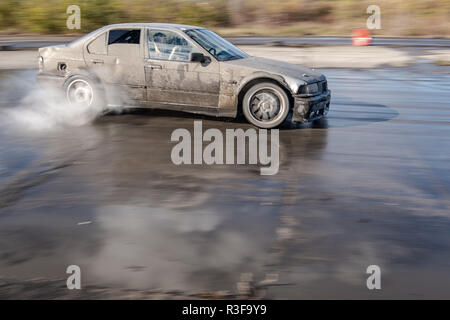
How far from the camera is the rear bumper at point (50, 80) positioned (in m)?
10.2

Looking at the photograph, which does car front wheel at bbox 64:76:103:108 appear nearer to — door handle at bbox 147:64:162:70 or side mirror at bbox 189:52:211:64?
door handle at bbox 147:64:162:70

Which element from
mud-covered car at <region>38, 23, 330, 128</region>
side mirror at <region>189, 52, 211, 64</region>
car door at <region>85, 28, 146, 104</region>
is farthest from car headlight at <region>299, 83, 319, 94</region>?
car door at <region>85, 28, 146, 104</region>

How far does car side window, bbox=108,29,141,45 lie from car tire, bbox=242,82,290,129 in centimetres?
207

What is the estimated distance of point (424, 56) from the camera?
20.1 metres

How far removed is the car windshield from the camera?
9625 millimetres

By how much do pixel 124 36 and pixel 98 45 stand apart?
472mm

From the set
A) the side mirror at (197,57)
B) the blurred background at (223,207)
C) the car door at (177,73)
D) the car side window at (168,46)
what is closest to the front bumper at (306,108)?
the blurred background at (223,207)

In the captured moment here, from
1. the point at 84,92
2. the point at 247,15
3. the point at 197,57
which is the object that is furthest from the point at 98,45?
the point at 247,15

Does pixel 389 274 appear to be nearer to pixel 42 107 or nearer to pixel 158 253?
pixel 158 253

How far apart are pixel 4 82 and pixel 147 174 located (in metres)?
8.64

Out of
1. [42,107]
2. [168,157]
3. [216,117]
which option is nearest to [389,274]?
[168,157]

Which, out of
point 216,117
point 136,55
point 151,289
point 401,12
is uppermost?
point 401,12

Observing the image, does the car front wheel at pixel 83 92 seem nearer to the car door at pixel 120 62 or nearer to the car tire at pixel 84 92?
the car tire at pixel 84 92

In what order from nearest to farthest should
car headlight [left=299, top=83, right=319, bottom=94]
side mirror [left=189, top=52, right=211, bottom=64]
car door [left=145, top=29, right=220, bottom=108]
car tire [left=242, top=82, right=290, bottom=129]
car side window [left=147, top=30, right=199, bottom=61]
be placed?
car headlight [left=299, top=83, right=319, bottom=94] → car tire [left=242, top=82, right=290, bottom=129] → side mirror [left=189, top=52, right=211, bottom=64] → car door [left=145, top=29, right=220, bottom=108] → car side window [left=147, top=30, right=199, bottom=61]
